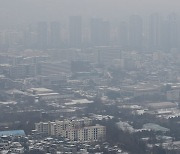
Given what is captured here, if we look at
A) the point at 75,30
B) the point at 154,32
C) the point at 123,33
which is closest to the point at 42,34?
the point at 75,30

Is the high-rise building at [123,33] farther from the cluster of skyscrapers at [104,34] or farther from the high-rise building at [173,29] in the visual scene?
the high-rise building at [173,29]

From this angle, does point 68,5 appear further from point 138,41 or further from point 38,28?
point 138,41

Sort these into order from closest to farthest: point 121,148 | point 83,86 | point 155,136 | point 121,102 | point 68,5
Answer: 1. point 121,148
2. point 155,136
3. point 121,102
4. point 83,86
5. point 68,5

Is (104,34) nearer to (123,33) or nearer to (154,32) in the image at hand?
(123,33)

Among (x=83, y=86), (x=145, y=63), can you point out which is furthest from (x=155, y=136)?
(x=145, y=63)

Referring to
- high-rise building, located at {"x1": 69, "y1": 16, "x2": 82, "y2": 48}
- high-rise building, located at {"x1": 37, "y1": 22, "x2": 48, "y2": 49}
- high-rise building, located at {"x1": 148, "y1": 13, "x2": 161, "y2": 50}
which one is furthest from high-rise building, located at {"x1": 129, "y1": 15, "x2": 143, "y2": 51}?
high-rise building, located at {"x1": 37, "y1": 22, "x2": 48, "y2": 49}

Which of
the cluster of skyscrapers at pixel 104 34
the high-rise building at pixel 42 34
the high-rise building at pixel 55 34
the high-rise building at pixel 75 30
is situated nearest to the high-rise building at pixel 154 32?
the cluster of skyscrapers at pixel 104 34
